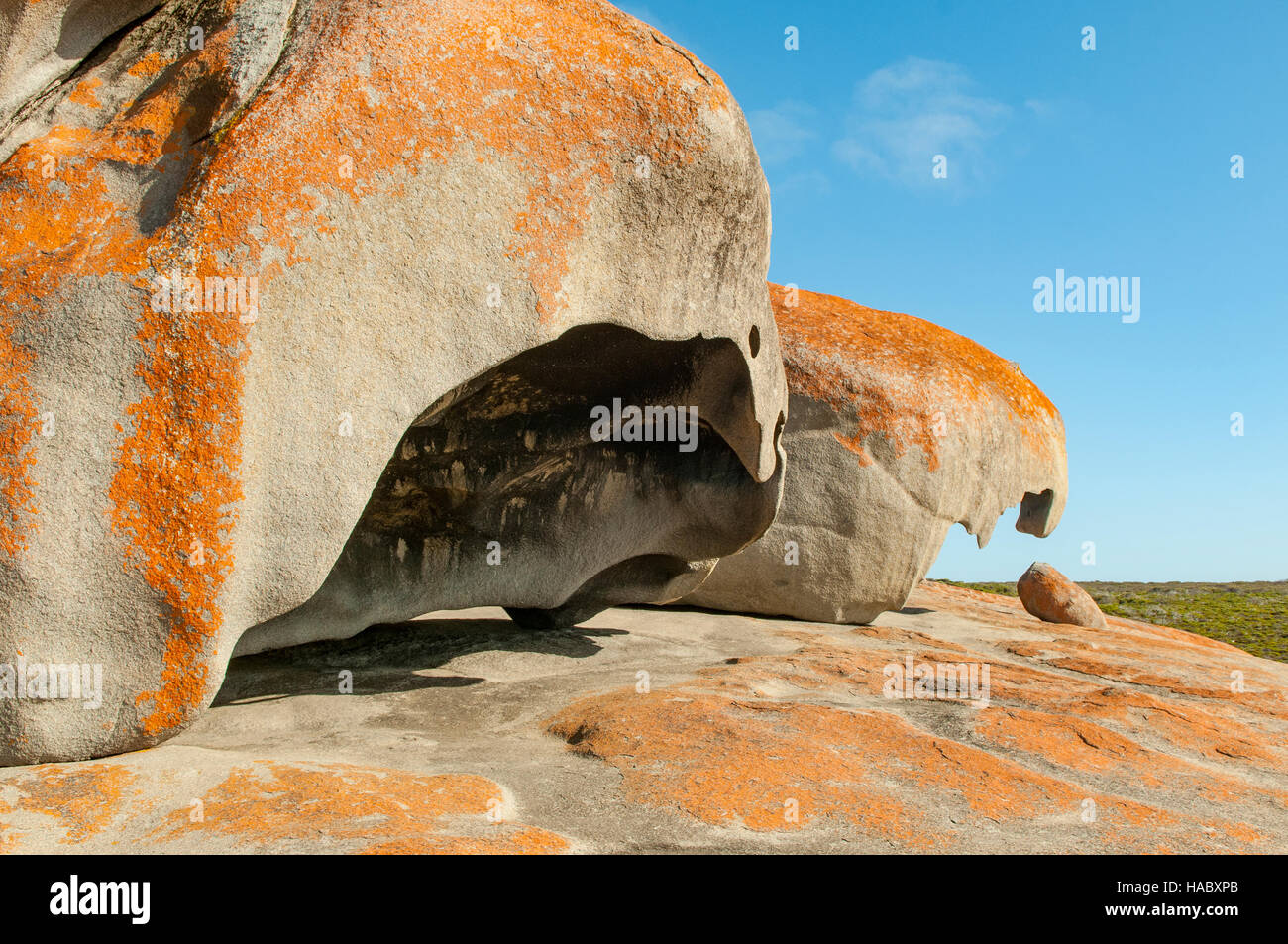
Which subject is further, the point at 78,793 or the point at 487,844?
the point at 78,793

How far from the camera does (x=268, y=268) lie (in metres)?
3.24

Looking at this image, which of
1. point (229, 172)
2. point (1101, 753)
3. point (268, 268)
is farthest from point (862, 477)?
point (229, 172)

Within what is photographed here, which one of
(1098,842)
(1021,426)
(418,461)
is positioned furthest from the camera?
(1021,426)

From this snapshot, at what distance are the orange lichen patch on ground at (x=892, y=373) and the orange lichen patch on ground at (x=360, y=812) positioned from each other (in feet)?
17.2

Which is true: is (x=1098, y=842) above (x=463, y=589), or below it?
below

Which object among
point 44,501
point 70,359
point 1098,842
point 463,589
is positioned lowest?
point 1098,842

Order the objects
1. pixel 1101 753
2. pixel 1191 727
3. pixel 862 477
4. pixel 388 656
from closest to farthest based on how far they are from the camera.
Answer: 1. pixel 1101 753
2. pixel 1191 727
3. pixel 388 656
4. pixel 862 477

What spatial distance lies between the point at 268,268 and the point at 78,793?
1646 millimetres

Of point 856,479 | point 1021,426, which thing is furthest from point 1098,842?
point 1021,426

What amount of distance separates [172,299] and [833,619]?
230 inches

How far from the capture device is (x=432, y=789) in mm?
3072

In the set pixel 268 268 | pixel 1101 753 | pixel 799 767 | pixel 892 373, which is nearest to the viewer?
pixel 268 268

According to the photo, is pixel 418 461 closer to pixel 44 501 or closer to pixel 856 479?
pixel 44 501

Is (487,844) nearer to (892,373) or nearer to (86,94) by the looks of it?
(86,94)
